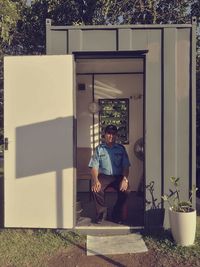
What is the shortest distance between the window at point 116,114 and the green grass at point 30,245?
153 inches

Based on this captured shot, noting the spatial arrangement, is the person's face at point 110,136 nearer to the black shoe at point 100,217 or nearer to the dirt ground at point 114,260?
the black shoe at point 100,217

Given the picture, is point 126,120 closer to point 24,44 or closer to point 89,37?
point 89,37

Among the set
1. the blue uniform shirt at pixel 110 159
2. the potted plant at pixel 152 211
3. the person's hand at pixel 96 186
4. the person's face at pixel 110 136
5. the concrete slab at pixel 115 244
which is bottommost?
the concrete slab at pixel 115 244

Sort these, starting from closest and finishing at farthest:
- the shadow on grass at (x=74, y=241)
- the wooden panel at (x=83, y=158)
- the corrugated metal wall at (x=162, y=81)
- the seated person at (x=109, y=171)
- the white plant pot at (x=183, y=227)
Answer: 1. the shadow on grass at (x=74, y=241)
2. the white plant pot at (x=183, y=227)
3. the corrugated metal wall at (x=162, y=81)
4. the seated person at (x=109, y=171)
5. the wooden panel at (x=83, y=158)

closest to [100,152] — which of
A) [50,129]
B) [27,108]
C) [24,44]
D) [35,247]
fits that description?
[50,129]

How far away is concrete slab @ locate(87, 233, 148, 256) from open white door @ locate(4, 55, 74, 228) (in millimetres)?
520

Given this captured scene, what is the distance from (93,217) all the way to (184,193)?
5.76ft

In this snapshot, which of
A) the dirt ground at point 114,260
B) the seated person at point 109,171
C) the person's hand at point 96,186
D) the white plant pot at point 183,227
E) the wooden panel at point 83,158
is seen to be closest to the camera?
the dirt ground at point 114,260

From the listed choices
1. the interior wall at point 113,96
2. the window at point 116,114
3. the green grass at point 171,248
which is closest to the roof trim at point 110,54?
the green grass at point 171,248

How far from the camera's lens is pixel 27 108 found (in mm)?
5965

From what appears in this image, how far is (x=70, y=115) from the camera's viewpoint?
5.89 meters

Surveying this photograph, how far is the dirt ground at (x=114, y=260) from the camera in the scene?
16.2ft

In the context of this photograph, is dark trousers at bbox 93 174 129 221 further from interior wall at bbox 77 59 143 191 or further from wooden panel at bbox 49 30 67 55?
interior wall at bbox 77 59 143 191

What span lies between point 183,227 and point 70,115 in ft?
7.83
